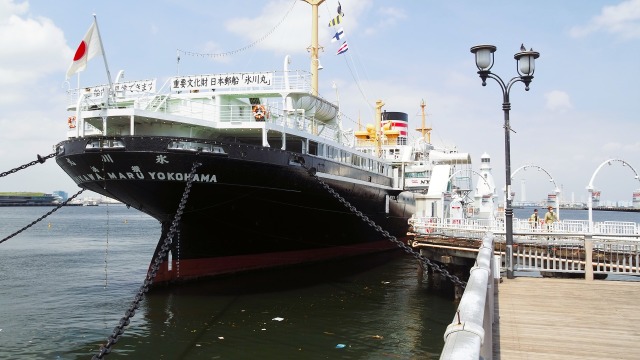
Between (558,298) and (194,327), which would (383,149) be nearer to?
(194,327)

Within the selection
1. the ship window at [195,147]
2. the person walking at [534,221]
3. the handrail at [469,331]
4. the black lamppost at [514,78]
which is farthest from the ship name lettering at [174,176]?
the handrail at [469,331]

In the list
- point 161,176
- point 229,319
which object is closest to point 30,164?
point 161,176

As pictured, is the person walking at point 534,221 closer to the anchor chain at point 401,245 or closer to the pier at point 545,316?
the anchor chain at point 401,245

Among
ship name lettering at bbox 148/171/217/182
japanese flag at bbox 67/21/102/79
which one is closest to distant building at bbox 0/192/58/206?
ship name lettering at bbox 148/171/217/182

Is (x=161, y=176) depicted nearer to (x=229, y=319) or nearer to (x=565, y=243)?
(x=229, y=319)

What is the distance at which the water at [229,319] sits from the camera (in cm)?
1234

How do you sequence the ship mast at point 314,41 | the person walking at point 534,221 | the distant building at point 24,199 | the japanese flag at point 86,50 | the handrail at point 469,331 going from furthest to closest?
the distant building at point 24,199, the ship mast at point 314,41, the person walking at point 534,221, the japanese flag at point 86,50, the handrail at point 469,331

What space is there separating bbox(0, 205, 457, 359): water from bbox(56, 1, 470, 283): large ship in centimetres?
180

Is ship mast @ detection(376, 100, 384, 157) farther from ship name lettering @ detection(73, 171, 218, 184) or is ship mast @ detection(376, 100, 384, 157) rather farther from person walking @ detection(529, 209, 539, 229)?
ship name lettering @ detection(73, 171, 218, 184)

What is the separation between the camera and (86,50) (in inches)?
612

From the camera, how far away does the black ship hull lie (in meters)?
16.8

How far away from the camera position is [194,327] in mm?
14078

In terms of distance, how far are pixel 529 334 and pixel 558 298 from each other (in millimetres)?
2770

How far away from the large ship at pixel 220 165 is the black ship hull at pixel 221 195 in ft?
0.13
